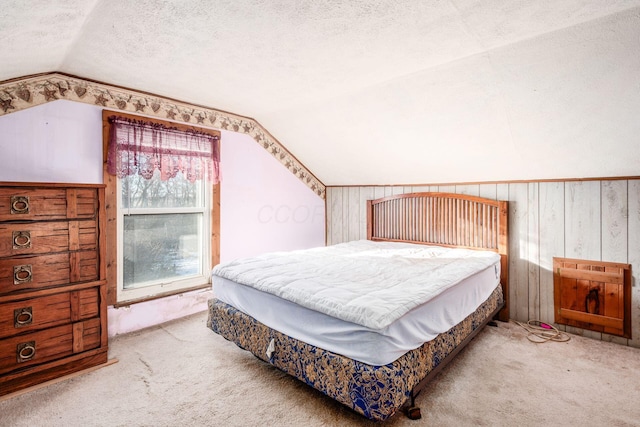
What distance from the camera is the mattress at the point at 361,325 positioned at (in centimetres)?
171

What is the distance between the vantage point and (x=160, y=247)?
3447 millimetres

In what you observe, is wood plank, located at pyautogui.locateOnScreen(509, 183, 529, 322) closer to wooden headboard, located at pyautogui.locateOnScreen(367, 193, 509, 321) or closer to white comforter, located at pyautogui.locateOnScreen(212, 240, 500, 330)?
wooden headboard, located at pyautogui.locateOnScreen(367, 193, 509, 321)

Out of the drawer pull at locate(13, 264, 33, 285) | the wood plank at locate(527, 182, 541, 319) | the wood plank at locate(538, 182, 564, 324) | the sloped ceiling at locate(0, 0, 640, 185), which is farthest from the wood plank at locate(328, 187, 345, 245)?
the drawer pull at locate(13, 264, 33, 285)

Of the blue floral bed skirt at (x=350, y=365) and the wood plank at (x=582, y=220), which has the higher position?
the wood plank at (x=582, y=220)

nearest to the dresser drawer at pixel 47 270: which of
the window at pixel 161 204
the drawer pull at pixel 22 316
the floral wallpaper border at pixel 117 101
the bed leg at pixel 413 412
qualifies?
the drawer pull at pixel 22 316

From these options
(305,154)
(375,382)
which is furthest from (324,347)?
(305,154)

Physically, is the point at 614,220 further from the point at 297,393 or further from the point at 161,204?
the point at 161,204

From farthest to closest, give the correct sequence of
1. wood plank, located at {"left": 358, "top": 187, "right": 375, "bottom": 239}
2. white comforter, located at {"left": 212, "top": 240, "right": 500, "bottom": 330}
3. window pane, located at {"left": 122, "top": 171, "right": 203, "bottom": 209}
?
wood plank, located at {"left": 358, "top": 187, "right": 375, "bottom": 239}
window pane, located at {"left": 122, "top": 171, "right": 203, "bottom": 209}
white comforter, located at {"left": 212, "top": 240, "right": 500, "bottom": 330}

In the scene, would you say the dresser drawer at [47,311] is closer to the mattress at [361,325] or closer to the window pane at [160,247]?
the window pane at [160,247]

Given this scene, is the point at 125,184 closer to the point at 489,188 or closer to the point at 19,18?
the point at 19,18

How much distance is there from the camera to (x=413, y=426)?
5.97 ft

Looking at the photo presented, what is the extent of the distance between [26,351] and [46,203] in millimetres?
979

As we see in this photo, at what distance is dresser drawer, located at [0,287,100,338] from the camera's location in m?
2.12

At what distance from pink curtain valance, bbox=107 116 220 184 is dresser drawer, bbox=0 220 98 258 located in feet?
2.55
